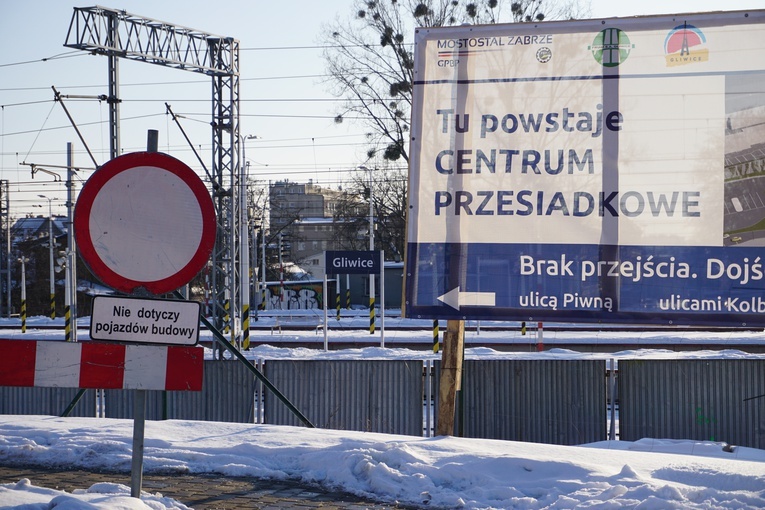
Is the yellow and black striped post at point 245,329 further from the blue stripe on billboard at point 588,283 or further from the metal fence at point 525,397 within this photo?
the blue stripe on billboard at point 588,283

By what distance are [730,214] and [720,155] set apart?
507 mm

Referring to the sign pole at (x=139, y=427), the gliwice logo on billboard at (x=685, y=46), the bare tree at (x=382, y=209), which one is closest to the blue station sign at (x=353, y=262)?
the gliwice logo on billboard at (x=685, y=46)

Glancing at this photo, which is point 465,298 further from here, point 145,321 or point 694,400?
point 694,400

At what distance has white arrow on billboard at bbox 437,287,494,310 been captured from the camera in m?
7.74

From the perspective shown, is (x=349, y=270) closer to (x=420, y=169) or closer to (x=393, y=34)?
(x=420, y=169)

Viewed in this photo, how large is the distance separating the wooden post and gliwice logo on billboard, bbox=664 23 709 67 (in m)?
2.97

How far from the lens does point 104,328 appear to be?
4352mm

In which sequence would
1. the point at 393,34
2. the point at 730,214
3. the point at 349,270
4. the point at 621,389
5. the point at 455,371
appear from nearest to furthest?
1. the point at 730,214
2. the point at 455,371
3. the point at 621,389
4. the point at 349,270
5. the point at 393,34

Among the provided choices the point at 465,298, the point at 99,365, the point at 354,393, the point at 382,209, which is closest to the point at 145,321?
the point at 99,365

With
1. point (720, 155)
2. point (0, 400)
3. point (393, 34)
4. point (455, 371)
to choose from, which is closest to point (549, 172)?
point (720, 155)

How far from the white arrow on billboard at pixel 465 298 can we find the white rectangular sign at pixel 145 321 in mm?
3602

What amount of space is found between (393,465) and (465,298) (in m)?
1.97

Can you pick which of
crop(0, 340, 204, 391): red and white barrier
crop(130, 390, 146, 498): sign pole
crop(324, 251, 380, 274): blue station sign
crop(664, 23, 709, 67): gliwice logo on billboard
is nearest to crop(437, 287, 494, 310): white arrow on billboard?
crop(664, 23, 709, 67): gliwice logo on billboard

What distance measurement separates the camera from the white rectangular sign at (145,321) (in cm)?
436
